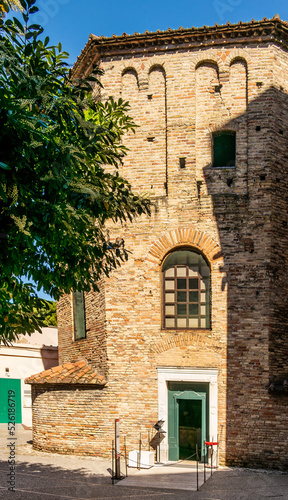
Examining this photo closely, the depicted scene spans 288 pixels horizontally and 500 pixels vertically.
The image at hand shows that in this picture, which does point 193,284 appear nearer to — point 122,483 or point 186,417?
point 186,417

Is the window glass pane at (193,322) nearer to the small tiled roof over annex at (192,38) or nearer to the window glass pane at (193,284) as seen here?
the window glass pane at (193,284)

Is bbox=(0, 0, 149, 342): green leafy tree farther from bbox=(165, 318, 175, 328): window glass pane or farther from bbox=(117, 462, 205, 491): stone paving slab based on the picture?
bbox=(165, 318, 175, 328): window glass pane

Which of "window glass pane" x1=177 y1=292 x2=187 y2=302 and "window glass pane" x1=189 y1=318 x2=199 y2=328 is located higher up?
"window glass pane" x1=177 y1=292 x2=187 y2=302

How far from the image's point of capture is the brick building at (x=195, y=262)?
1227 cm

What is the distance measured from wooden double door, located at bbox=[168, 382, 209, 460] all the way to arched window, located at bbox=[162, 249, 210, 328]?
1.67 meters

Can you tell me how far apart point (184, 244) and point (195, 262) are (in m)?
0.59

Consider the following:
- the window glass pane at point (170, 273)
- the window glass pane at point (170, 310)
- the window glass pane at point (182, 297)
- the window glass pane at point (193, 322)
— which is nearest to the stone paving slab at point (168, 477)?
the window glass pane at point (193, 322)

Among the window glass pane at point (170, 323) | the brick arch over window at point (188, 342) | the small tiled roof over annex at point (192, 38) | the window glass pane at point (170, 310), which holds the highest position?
the small tiled roof over annex at point (192, 38)

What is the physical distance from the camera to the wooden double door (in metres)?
12.5

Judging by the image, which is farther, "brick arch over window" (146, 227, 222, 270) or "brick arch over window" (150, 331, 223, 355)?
"brick arch over window" (146, 227, 222, 270)

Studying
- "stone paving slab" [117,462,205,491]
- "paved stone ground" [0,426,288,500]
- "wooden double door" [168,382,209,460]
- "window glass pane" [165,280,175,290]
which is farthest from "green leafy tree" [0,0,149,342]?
"wooden double door" [168,382,209,460]

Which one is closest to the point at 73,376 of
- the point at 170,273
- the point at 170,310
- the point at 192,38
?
the point at 170,310

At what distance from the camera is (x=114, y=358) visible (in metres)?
13.0

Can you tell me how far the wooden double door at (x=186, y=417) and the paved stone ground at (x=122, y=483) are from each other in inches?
20.8
